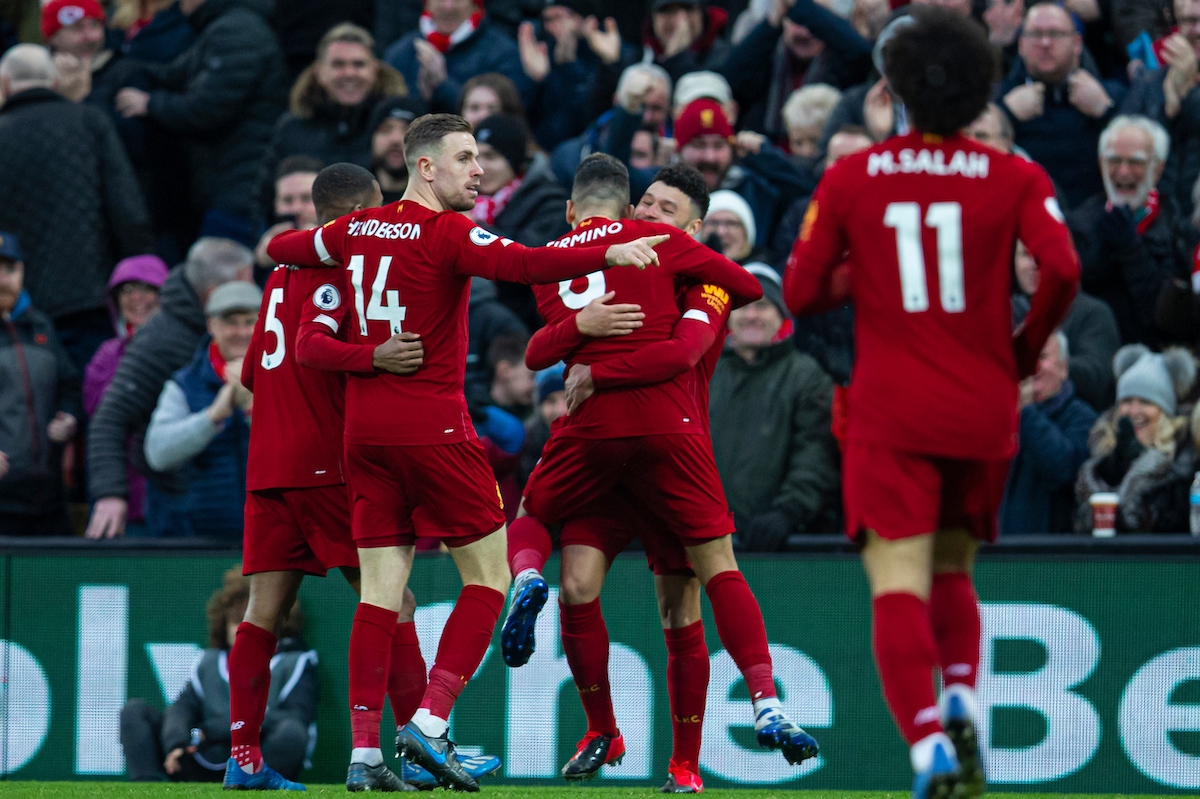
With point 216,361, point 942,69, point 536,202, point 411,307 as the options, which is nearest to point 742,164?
point 536,202

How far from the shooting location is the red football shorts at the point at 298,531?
6.21 meters

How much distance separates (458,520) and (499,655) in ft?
8.28

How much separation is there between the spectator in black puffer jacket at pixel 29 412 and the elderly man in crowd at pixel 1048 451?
5.49 meters

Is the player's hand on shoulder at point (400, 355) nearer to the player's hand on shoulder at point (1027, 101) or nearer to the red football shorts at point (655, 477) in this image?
the red football shorts at point (655, 477)

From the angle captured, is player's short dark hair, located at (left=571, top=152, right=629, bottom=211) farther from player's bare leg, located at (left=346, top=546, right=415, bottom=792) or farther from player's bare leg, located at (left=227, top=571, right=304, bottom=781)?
player's bare leg, located at (left=227, top=571, right=304, bottom=781)

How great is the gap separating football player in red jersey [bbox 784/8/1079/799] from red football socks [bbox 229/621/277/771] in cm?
289

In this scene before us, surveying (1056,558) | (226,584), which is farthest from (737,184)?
(226,584)

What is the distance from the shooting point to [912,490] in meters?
4.29

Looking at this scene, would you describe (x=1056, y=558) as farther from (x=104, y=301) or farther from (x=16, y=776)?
(x=104, y=301)

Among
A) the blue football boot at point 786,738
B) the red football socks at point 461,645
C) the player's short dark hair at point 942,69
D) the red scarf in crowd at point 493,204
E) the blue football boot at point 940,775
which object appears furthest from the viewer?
the red scarf in crowd at point 493,204

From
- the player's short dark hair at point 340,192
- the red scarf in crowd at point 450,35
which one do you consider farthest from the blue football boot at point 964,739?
the red scarf in crowd at point 450,35

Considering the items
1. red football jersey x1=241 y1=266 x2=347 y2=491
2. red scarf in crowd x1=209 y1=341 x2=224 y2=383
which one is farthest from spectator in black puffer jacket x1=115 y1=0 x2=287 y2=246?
red football jersey x1=241 y1=266 x2=347 y2=491

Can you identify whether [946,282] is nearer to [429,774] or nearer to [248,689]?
[429,774]

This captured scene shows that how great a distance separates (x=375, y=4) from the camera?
41.6 feet
